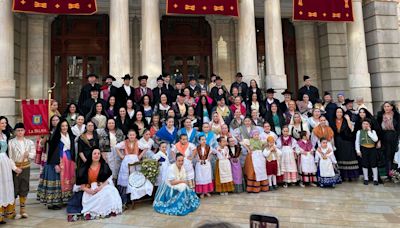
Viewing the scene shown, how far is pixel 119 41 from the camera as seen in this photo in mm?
11492

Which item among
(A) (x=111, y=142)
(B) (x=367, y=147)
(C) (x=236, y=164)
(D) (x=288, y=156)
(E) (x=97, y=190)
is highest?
(A) (x=111, y=142)

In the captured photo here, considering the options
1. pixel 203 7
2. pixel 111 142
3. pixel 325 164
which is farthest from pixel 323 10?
pixel 111 142

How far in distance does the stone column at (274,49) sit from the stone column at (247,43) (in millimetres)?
669

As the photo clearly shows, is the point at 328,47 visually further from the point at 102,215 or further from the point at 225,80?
the point at 102,215

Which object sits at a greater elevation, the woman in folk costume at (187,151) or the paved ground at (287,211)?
the woman in folk costume at (187,151)

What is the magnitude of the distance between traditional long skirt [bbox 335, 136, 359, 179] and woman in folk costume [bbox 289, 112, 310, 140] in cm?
107

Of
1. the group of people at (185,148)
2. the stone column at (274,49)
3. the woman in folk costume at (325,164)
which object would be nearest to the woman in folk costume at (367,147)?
the group of people at (185,148)

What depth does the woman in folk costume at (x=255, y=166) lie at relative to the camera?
25.1ft

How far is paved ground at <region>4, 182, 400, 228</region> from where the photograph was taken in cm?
565

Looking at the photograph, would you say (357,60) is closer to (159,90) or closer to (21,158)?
(159,90)

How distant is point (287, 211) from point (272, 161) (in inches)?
71.8

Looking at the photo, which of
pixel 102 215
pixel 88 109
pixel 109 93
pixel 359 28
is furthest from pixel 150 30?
pixel 359 28

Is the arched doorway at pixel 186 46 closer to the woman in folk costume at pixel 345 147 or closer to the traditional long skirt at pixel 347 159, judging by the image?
the woman in folk costume at pixel 345 147

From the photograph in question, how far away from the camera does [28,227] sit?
5547 mm
